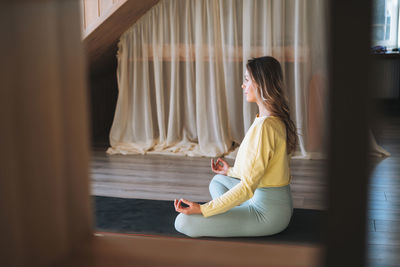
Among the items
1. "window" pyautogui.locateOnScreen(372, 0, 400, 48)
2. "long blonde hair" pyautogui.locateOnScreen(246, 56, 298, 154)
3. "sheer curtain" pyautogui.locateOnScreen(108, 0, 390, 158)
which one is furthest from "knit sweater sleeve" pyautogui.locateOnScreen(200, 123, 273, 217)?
"window" pyautogui.locateOnScreen(372, 0, 400, 48)

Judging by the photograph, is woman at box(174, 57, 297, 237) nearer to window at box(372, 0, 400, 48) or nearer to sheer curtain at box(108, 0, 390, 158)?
sheer curtain at box(108, 0, 390, 158)

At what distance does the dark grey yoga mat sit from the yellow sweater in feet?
0.77

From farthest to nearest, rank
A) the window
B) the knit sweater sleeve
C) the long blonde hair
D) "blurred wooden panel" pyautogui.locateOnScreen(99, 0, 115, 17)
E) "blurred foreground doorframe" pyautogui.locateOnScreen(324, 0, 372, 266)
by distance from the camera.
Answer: the window → "blurred wooden panel" pyautogui.locateOnScreen(99, 0, 115, 17) → the long blonde hair → the knit sweater sleeve → "blurred foreground doorframe" pyautogui.locateOnScreen(324, 0, 372, 266)

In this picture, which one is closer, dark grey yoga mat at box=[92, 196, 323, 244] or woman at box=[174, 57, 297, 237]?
woman at box=[174, 57, 297, 237]

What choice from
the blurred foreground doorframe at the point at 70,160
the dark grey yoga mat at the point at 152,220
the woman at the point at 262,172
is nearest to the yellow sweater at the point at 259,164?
the woman at the point at 262,172

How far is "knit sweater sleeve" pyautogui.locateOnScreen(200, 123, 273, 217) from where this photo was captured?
1.80 meters

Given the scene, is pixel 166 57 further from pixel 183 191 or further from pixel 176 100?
pixel 183 191

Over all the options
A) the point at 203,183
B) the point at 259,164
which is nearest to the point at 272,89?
the point at 259,164

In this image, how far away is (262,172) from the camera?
5.98 ft

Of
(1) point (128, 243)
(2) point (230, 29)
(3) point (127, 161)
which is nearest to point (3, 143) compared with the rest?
(1) point (128, 243)

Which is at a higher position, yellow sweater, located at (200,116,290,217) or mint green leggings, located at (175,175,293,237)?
yellow sweater, located at (200,116,290,217)

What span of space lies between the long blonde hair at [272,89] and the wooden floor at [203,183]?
371 millimetres

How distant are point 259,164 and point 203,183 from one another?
3.73 ft

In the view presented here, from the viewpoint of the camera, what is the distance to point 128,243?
42 centimetres
